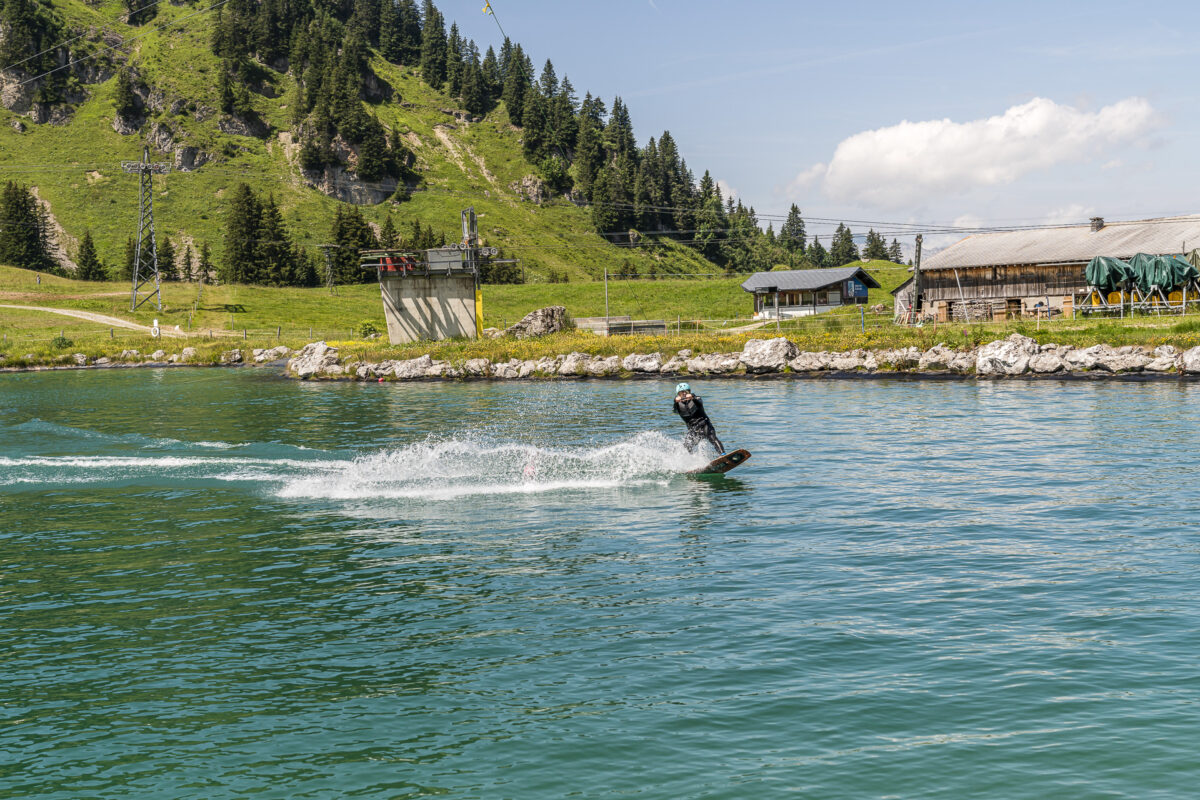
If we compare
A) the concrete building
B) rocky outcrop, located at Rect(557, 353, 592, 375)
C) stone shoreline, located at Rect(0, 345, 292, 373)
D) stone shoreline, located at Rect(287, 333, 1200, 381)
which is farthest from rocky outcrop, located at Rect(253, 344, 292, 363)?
rocky outcrop, located at Rect(557, 353, 592, 375)

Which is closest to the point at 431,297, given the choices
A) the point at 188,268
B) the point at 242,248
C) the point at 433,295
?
the point at 433,295

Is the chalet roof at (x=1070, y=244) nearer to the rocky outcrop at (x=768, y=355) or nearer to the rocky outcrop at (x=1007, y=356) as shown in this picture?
the rocky outcrop at (x=1007, y=356)

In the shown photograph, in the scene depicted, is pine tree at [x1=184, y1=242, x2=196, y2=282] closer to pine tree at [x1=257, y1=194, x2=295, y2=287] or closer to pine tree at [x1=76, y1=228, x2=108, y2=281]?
pine tree at [x1=257, y1=194, x2=295, y2=287]

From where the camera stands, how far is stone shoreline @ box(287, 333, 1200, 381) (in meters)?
49.0

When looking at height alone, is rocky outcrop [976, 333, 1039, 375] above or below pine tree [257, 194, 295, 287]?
below

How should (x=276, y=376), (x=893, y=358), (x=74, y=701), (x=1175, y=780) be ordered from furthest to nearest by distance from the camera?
(x=276, y=376) → (x=893, y=358) → (x=74, y=701) → (x=1175, y=780)

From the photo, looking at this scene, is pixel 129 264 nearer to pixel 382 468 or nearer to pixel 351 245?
pixel 351 245

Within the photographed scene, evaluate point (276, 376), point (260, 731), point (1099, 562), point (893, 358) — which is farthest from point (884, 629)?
point (276, 376)

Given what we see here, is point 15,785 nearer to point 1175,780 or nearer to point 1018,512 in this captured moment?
point 1175,780

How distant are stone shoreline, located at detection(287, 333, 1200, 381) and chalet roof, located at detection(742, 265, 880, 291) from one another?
48462 millimetres

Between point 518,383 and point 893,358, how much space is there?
948 inches

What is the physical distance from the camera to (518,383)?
2434 inches

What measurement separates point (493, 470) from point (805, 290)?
Result: 8718cm

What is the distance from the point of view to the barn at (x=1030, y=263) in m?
Answer: 75.7
